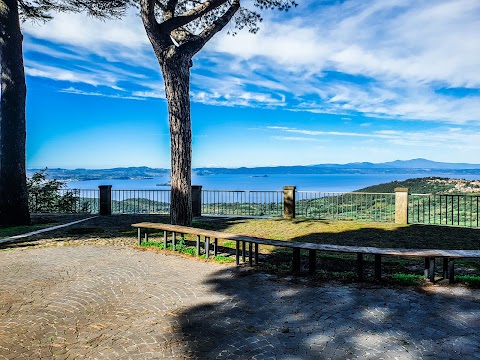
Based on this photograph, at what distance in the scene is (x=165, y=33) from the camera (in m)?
10.3

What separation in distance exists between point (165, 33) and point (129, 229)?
253 inches

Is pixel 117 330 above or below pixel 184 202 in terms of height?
below

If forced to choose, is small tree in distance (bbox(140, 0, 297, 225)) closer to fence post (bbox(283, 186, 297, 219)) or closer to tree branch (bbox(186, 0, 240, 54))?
tree branch (bbox(186, 0, 240, 54))

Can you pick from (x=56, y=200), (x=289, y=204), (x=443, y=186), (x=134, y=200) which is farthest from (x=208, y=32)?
(x=443, y=186)

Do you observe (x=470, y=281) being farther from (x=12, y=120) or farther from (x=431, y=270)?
(x=12, y=120)

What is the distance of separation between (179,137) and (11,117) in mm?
7096

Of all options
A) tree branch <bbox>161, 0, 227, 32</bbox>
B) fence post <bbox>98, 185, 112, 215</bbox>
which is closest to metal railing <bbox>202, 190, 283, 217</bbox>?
fence post <bbox>98, 185, 112, 215</bbox>

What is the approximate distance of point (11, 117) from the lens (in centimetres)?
1260

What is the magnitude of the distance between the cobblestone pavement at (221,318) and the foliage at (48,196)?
46.0 feet

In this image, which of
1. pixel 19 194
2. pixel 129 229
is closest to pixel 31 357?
pixel 129 229

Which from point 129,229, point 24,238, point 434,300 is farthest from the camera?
point 129,229

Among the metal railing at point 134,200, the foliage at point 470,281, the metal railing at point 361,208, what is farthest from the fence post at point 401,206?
the metal railing at point 134,200

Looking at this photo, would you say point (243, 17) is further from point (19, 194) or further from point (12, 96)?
point (19, 194)

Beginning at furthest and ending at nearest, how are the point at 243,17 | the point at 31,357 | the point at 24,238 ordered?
the point at 243,17 → the point at 24,238 → the point at 31,357
